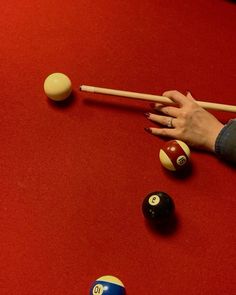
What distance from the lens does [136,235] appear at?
110cm

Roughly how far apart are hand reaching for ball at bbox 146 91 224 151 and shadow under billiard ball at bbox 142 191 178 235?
0.21m

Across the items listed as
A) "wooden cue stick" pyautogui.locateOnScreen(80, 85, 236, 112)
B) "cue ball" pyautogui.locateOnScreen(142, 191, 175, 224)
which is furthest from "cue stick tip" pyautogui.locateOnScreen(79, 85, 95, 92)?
"cue ball" pyautogui.locateOnScreen(142, 191, 175, 224)

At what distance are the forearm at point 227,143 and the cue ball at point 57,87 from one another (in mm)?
489

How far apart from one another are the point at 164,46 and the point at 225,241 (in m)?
0.71

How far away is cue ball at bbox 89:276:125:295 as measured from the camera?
961mm

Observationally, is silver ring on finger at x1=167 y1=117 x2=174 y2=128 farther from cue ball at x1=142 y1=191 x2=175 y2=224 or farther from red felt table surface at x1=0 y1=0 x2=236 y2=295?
cue ball at x1=142 y1=191 x2=175 y2=224

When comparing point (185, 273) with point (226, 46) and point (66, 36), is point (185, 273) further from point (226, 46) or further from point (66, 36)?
point (66, 36)

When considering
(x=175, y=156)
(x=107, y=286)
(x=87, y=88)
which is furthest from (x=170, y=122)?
(x=107, y=286)

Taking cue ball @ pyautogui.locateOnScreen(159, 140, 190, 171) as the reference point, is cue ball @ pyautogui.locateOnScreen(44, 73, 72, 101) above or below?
above

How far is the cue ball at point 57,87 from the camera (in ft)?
4.21

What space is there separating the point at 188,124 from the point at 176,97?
95mm

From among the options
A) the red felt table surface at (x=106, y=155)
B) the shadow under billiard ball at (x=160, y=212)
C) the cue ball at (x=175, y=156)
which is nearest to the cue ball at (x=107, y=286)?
the red felt table surface at (x=106, y=155)

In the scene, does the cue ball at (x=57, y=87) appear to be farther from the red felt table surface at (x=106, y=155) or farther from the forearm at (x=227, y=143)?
the forearm at (x=227, y=143)

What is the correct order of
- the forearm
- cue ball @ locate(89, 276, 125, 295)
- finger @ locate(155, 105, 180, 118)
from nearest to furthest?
cue ball @ locate(89, 276, 125, 295)
the forearm
finger @ locate(155, 105, 180, 118)
